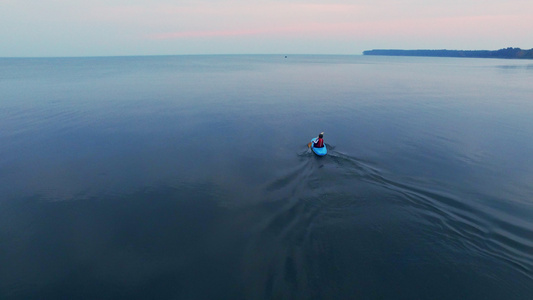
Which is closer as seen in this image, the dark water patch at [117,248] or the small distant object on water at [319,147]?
the dark water patch at [117,248]

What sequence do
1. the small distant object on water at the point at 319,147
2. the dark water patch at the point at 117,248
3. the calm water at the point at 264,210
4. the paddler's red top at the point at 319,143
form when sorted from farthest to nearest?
the paddler's red top at the point at 319,143 < the small distant object on water at the point at 319,147 < the calm water at the point at 264,210 < the dark water patch at the point at 117,248

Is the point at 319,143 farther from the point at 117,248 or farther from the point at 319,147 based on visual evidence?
the point at 117,248

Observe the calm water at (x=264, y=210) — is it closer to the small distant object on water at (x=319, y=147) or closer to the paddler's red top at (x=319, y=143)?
the small distant object on water at (x=319, y=147)

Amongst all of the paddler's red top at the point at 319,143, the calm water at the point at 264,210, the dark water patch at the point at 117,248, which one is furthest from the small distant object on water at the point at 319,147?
the dark water patch at the point at 117,248

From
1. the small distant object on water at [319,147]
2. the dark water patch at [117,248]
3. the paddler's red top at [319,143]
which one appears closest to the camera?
the dark water patch at [117,248]

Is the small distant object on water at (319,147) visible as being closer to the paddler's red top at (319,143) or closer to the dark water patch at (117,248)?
the paddler's red top at (319,143)

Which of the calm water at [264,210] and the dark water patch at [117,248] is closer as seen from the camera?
the dark water patch at [117,248]

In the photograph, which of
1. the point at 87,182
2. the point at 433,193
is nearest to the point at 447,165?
the point at 433,193

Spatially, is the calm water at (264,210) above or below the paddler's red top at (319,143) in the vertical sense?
below
